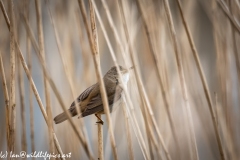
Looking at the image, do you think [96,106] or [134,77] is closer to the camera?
[96,106]

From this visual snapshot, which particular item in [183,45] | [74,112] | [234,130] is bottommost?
[234,130]

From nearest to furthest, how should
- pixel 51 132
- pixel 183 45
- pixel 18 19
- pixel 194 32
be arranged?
pixel 51 132 < pixel 18 19 < pixel 183 45 < pixel 194 32

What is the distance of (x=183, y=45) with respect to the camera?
1.67 m

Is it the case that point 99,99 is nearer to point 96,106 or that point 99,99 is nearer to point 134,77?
point 96,106

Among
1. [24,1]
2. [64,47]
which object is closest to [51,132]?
[24,1]

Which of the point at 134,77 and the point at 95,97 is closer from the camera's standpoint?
the point at 95,97

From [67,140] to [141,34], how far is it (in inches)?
34.4

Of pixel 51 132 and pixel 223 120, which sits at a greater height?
pixel 51 132

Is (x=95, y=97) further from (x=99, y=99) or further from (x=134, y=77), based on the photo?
(x=134, y=77)

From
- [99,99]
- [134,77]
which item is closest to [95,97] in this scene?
[99,99]

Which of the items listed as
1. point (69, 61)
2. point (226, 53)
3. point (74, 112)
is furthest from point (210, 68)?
point (74, 112)

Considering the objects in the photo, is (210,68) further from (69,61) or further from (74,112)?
(74,112)

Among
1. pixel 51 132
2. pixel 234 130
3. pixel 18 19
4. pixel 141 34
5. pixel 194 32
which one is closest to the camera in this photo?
pixel 51 132

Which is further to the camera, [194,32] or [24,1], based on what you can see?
[194,32]
